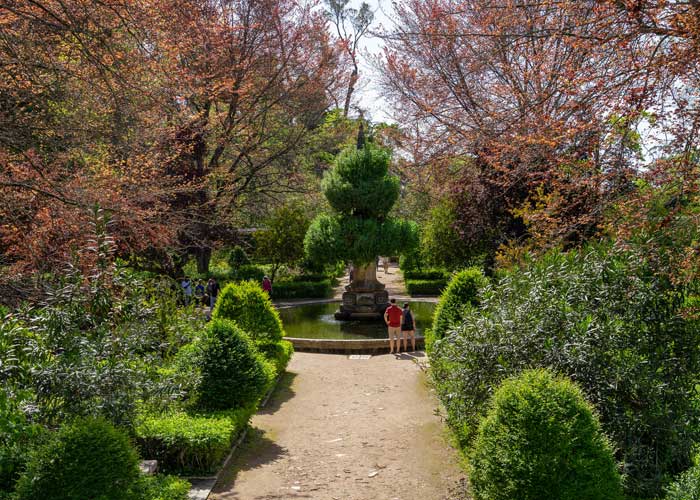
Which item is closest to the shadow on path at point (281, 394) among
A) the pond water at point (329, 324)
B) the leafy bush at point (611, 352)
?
the pond water at point (329, 324)

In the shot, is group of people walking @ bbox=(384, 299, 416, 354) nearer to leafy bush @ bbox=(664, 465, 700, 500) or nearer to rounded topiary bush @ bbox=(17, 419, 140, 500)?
leafy bush @ bbox=(664, 465, 700, 500)

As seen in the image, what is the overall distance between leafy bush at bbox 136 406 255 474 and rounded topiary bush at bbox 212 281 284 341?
440cm

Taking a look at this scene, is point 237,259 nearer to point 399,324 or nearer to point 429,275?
point 429,275

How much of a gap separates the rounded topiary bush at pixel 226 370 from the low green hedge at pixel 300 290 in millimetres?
17252

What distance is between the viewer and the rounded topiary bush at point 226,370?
851 centimetres

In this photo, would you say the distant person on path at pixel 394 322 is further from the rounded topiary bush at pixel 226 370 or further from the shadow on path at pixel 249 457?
the rounded topiary bush at pixel 226 370

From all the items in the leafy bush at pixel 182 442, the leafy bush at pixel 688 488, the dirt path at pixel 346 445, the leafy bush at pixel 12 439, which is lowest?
the dirt path at pixel 346 445

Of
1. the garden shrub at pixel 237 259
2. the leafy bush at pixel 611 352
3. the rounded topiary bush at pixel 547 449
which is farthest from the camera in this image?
the garden shrub at pixel 237 259

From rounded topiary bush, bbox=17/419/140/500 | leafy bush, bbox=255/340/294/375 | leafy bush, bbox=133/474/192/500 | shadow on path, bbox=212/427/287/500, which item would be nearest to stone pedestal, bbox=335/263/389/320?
leafy bush, bbox=255/340/294/375

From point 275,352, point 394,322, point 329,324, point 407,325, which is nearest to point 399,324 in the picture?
point 394,322

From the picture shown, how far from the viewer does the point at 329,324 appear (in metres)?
18.5

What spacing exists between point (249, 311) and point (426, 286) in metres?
17.3

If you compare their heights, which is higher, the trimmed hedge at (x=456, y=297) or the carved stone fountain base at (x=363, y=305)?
the trimmed hedge at (x=456, y=297)

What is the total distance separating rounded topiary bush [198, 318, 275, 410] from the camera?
8508 millimetres
